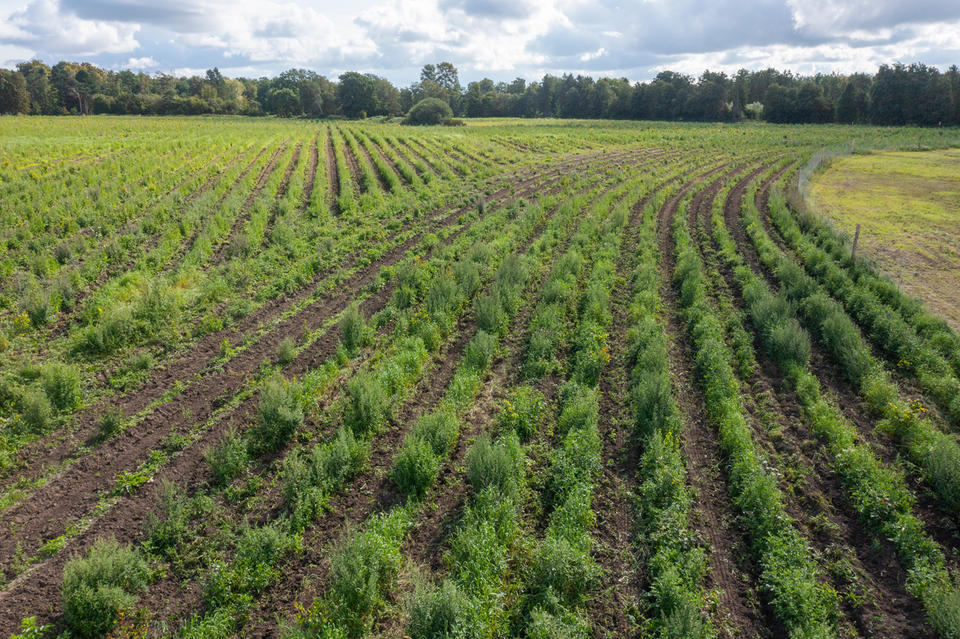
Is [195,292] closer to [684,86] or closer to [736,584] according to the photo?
[736,584]

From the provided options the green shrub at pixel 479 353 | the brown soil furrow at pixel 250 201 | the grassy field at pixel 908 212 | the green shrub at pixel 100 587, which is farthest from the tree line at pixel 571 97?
the green shrub at pixel 100 587

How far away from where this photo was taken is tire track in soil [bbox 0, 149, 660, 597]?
24.7 ft

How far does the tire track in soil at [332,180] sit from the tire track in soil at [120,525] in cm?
1644

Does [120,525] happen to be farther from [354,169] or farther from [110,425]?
[354,169]

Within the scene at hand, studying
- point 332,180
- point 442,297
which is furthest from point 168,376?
point 332,180

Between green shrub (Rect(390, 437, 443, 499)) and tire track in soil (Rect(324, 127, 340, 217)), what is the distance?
1836 cm

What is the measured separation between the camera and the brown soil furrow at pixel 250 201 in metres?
18.6

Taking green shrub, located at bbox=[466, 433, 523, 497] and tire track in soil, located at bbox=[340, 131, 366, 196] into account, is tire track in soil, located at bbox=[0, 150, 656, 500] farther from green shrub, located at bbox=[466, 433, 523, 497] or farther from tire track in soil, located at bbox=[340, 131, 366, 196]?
tire track in soil, located at bbox=[340, 131, 366, 196]

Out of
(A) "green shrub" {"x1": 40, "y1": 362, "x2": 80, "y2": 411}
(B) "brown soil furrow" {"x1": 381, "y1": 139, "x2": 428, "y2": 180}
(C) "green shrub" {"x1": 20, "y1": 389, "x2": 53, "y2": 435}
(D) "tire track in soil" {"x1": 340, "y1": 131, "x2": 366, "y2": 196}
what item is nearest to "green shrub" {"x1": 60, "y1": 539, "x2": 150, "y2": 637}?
(C) "green shrub" {"x1": 20, "y1": 389, "x2": 53, "y2": 435}

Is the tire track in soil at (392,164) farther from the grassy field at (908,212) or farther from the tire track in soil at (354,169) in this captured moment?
the grassy field at (908,212)

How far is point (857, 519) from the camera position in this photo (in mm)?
7566

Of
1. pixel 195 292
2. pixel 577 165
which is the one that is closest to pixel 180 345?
pixel 195 292

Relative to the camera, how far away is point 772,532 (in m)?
7.25

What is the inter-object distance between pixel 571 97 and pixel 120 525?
407 feet
